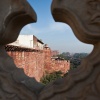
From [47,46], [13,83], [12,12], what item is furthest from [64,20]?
[47,46]

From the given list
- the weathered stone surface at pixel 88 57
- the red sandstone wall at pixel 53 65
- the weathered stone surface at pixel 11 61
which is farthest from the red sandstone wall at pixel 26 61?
the red sandstone wall at pixel 53 65

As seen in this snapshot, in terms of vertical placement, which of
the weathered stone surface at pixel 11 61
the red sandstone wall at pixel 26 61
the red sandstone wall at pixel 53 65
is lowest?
the red sandstone wall at pixel 53 65

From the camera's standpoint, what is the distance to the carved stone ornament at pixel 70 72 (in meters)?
1.08

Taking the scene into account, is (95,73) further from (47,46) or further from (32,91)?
(47,46)

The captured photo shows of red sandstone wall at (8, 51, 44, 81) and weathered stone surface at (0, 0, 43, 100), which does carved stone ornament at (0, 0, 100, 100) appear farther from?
red sandstone wall at (8, 51, 44, 81)

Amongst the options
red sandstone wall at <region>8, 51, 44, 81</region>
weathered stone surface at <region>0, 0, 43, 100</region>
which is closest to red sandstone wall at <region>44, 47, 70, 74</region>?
red sandstone wall at <region>8, 51, 44, 81</region>

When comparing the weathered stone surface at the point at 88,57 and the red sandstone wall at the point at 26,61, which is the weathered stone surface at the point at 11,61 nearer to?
the weathered stone surface at the point at 88,57

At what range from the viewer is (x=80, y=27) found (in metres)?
1.07

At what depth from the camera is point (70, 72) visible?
112 cm

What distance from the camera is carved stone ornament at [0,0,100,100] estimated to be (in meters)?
1.08

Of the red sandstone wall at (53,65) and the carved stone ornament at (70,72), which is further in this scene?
the red sandstone wall at (53,65)

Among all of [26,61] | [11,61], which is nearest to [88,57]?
[11,61]

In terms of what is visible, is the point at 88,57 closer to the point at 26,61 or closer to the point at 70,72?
the point at 70,72

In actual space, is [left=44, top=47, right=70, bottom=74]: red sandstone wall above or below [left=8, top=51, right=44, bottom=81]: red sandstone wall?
below
